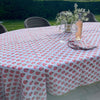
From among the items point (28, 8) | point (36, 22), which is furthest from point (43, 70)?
point (28, 8)

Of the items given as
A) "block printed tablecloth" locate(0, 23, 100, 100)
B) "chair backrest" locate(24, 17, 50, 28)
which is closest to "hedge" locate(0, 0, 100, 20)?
"chair backrest" locate(24, 17, 50, 28)

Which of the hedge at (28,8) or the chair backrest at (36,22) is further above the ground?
the chair backrest at (36,22)

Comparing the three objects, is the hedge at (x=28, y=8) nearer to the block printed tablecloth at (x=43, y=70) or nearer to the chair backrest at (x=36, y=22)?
the chair backrest at (x=36, y=22)

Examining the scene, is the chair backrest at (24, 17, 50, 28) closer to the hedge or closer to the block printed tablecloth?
the block printed tablecloth

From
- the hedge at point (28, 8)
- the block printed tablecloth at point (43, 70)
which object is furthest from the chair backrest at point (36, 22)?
the hedge at point (28, 8)

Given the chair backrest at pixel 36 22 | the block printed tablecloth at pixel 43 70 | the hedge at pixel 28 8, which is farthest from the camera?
the hedge at pixel 28 8

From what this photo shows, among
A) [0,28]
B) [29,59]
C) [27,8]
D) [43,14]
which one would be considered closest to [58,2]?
[43,14]

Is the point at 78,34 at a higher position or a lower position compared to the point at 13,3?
higher

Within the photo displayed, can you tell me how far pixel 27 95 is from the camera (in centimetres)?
106

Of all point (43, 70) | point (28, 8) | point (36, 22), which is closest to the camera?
point (43, 70)

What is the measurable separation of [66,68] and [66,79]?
4.1 inches

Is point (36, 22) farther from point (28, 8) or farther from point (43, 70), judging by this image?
point (28, 8)

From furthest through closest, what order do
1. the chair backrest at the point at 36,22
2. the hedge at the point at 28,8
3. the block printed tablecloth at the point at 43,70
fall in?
the hedge at the point at 28,8 → the chair backrest at the point at 36,22 → the block printed tablecloth at the point at 43,70

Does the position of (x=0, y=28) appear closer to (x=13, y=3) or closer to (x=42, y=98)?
(x=42, y=98)
